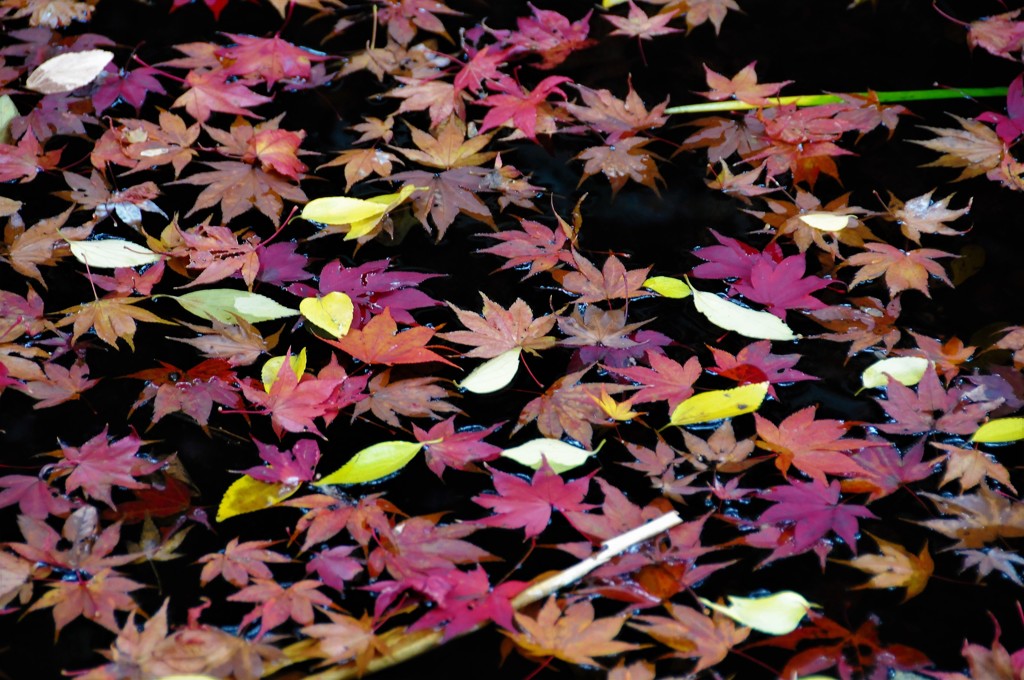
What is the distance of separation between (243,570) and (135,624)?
155 millimetres

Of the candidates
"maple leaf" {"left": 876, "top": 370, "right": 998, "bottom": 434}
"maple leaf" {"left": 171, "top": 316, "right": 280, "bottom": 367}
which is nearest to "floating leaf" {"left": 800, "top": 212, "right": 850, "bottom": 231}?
"maple leaf" {"left": 876, "top": 370, "right": 998, "bottom": 434}

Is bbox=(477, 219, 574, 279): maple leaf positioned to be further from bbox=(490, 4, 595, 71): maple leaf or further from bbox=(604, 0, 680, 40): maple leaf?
bbox=(604, 0, 680, 40): maple leaf

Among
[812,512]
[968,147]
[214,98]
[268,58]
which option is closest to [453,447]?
[812,512]

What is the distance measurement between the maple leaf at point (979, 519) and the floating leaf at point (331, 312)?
100 cm

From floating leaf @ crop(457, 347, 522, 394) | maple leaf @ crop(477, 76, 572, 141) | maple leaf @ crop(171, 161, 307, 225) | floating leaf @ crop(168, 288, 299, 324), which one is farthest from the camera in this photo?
maple leaf @ crop(477, 76, 572, 141)

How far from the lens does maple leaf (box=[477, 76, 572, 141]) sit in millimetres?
2082

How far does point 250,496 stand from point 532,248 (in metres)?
0.74

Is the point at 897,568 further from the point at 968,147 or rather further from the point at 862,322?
the point at 968,147

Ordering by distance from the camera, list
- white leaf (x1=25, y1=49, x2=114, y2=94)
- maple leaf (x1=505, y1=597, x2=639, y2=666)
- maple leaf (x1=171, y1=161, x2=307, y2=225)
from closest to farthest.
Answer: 1. maple leaf (x1=505, y1=597, x2=639, y2=666)
2. maple leaf (x1=171, y1=161, x2=307, y2=225)
3. white leaf (x1=25, y1=49, x2=114, y2=94)

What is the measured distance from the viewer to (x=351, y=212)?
187 centimetres

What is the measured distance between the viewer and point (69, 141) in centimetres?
209

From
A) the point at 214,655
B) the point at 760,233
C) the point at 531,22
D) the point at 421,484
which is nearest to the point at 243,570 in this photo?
the point at 214,655

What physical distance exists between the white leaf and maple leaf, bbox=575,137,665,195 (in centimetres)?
123

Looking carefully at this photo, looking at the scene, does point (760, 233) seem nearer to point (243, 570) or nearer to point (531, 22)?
point (531, 22)
